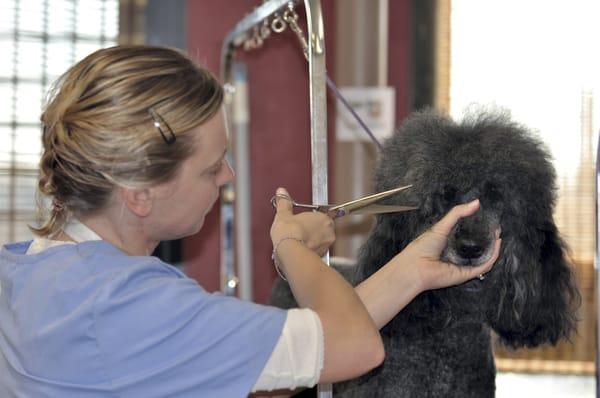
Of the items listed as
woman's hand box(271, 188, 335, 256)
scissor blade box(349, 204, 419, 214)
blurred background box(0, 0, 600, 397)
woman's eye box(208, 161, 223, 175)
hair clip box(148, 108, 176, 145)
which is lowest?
woman's hand box(271, 188, 335, 256)

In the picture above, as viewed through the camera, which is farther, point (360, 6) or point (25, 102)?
point (25, 102)

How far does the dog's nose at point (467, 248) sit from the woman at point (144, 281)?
0.15 meters

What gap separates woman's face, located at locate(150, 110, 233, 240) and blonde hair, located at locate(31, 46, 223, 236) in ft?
0.05

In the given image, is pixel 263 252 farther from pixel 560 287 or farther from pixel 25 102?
pixel 560 287

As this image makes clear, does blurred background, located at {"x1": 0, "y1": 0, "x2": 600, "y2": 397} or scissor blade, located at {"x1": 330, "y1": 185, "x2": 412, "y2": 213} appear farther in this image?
blurred background, located at {"x1": 0, "y1": 0, "x2": 600, "y2": 397}

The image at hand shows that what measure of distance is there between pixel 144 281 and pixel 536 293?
2.36 ft

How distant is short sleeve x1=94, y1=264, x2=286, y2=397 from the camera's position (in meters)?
0.98

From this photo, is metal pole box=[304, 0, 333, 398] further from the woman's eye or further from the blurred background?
the blurred background

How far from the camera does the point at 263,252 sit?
3.71 metres

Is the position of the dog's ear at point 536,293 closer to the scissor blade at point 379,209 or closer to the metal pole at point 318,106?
the scissor blade at point 379,209

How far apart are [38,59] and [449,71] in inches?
72.7

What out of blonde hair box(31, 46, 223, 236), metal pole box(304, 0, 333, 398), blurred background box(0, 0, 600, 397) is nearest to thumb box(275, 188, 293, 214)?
metal pole box(304, 0, 333, 398)

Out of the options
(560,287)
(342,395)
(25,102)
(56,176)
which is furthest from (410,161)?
(25,102)

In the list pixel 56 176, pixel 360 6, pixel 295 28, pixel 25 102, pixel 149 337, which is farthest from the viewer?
pixel 25 102
